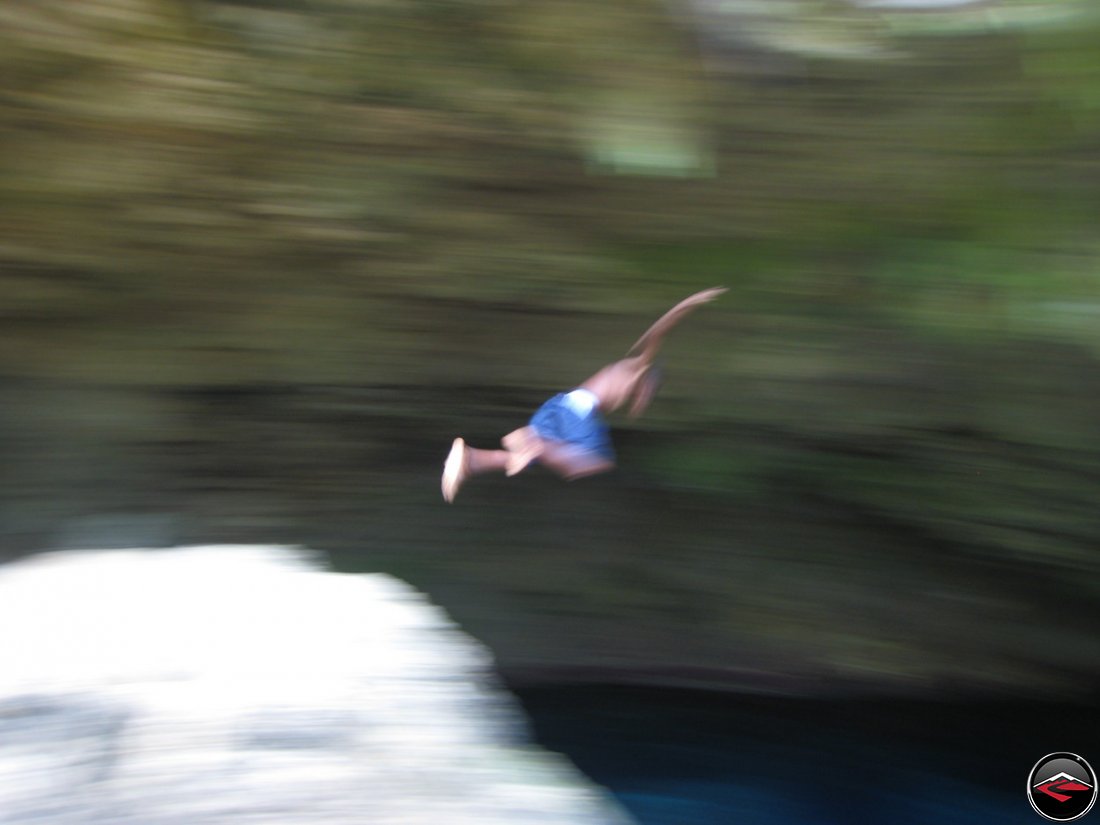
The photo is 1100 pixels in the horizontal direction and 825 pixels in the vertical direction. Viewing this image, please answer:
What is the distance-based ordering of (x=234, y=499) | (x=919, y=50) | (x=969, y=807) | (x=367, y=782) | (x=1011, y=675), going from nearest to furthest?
(x=367, y=782) → (x=919, y=50) → (x=969, y=807) → (x=1011, y=675) → (x=234, y=499)

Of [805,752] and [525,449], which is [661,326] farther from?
[805,752]

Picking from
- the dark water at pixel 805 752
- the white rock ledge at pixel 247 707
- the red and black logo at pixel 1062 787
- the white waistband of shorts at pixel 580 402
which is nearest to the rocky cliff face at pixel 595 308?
the dark water at pixel 805 752

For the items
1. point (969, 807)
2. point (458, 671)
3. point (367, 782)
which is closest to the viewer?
point (367, 782)

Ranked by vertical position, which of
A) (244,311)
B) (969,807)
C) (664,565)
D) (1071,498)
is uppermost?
(244,311)

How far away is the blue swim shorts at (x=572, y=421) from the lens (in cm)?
225

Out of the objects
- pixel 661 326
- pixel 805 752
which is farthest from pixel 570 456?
pixel 805 752

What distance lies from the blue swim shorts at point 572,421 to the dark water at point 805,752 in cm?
100

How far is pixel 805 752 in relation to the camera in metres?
2.95

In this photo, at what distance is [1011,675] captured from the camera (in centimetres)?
295

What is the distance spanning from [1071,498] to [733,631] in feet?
3.08

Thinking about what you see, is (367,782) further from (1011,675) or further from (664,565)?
(1011,675)

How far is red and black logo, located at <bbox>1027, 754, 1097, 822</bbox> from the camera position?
2531 millimetres

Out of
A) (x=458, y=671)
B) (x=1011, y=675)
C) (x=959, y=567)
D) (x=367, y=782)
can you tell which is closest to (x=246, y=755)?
(x=367, y=782)

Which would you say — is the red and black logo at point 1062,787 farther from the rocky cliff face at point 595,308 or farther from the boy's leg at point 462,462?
the boy's leg at point 462,462
